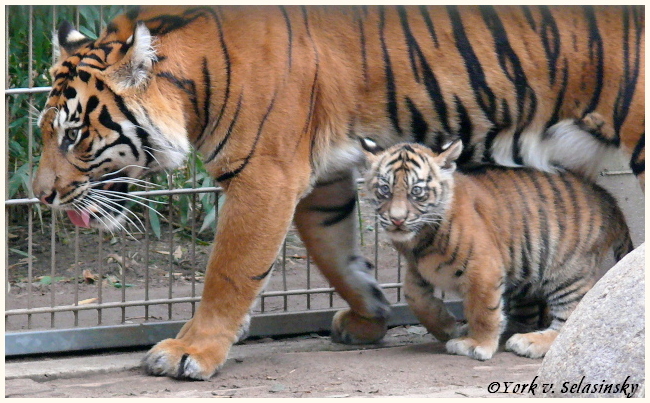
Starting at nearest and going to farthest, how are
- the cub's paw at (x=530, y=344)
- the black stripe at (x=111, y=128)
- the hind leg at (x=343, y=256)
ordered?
the black stripe at (x=111, y=128), the cub's paw at (x=530, y=344), the hind leg at (x=343, y=256)

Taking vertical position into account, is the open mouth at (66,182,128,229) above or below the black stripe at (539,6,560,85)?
below

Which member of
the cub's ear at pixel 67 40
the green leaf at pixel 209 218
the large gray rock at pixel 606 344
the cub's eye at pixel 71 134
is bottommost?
the large gray rock at pixel 606 344

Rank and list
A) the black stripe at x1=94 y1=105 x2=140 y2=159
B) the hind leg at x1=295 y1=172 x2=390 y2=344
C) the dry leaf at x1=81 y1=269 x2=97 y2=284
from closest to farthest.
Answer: the black stripe at x1=94 y1=105 x2=140 y2=159
the hind leg at x1=295 y1=172 x2=390 y2=344
the dry leaf at x1=81 y1=269 x2=97 y2=284

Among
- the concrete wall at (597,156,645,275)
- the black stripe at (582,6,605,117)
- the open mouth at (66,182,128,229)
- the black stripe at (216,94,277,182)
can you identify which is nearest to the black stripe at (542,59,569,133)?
the black stripe at (582,6,605,117)

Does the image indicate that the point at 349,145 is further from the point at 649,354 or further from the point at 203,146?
the point at 649,354

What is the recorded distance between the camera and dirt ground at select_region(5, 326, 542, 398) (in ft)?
13.6

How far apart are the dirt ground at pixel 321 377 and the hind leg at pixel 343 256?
206 mm

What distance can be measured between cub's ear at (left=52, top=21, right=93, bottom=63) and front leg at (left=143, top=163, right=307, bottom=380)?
0.89 m

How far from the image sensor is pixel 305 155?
4.32 m

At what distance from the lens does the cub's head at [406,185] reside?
4.42 m

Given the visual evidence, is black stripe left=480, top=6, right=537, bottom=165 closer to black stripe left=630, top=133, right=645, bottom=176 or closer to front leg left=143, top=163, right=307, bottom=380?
black stripe left=630, top=133, right=645, bottom=176

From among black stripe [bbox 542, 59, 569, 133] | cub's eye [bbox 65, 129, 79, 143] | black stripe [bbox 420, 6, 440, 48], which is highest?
black stripe [bbox 420, 6, 440, 48]

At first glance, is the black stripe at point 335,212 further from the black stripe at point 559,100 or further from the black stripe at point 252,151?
the black stripe at point 559,100

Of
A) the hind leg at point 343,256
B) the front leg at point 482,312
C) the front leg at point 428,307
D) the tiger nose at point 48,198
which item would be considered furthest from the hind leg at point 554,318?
the tiger nose at point 48,198
